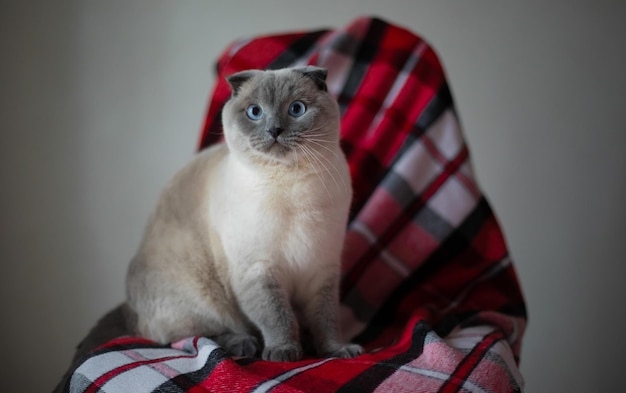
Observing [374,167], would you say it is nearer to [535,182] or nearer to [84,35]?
[535,182]

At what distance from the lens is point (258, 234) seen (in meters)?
1.11

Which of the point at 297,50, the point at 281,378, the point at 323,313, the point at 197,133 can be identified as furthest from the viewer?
the point at 197,133

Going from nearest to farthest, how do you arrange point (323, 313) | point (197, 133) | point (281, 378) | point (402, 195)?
point (281, 378) → point (323, 313) → point (402, 195) → point (197, 133)

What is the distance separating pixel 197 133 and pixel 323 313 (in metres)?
1.06

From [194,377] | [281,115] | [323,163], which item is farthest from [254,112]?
[194,377]

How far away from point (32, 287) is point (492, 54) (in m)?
1.87

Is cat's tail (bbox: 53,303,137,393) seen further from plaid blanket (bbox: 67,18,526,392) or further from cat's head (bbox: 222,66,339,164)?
cat's head (bbox: 222,66,339,164)

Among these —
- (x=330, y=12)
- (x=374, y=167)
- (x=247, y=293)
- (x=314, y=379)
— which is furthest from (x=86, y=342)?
(x=330, y=12)

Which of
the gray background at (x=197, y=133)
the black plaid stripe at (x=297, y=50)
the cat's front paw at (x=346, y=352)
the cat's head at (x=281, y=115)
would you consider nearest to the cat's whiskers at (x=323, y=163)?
the cat's head at (x=281, y=115)

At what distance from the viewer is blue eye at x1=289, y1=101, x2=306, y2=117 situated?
1027 millimetres

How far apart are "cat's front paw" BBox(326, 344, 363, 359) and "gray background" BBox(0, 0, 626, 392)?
2.93 ft

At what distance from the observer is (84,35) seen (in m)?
1.80

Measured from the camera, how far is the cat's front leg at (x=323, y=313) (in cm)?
120

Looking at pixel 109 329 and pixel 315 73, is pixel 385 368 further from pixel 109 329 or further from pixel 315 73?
pixel 109 329
